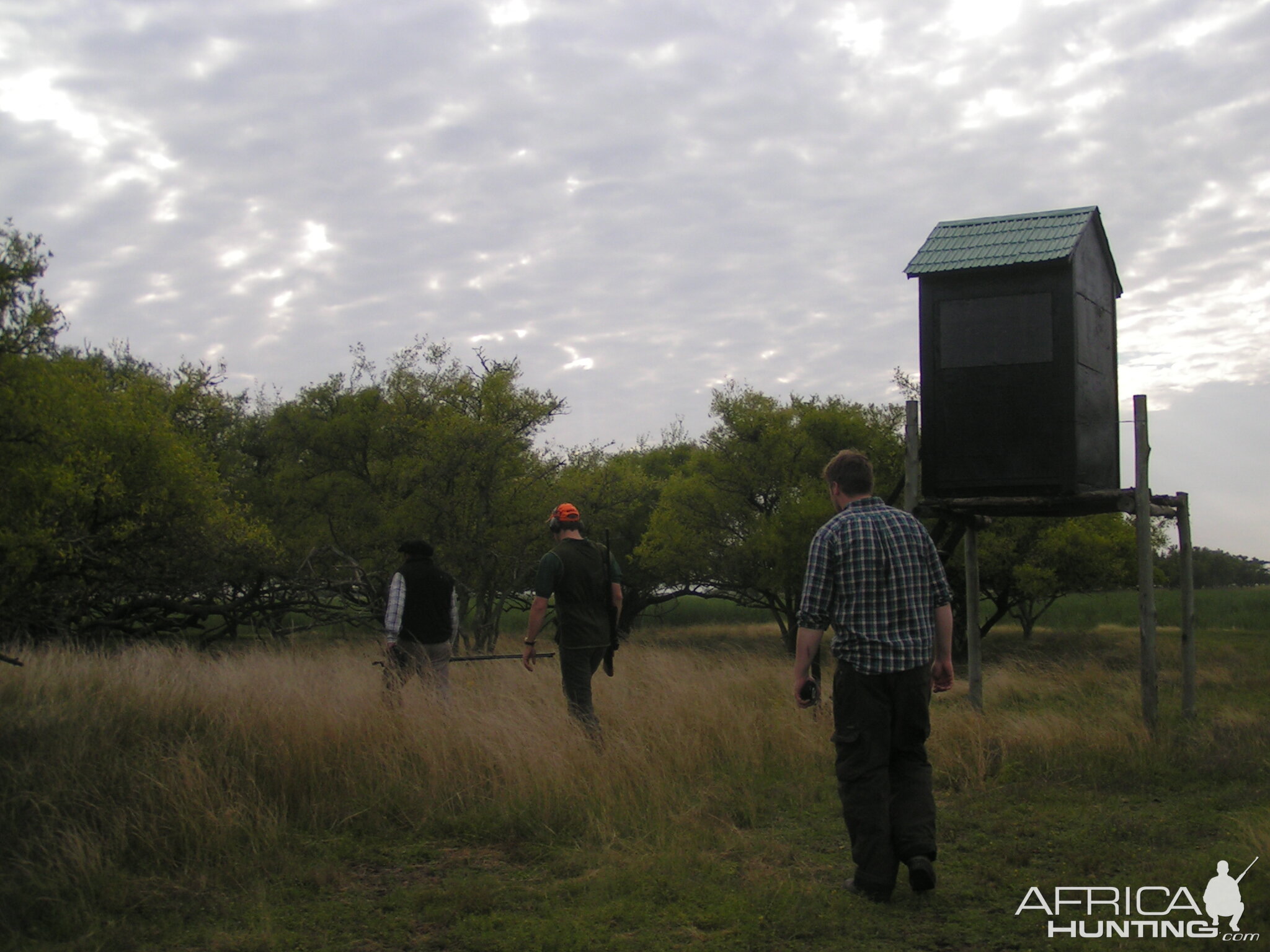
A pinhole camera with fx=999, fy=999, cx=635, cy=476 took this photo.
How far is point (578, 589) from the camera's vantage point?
732 centimetres

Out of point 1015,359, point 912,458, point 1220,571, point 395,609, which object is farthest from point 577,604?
point 1220,571

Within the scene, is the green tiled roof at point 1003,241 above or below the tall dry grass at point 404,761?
above

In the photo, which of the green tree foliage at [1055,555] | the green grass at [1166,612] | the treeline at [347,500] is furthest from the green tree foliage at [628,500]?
the green grass at [1166,612]

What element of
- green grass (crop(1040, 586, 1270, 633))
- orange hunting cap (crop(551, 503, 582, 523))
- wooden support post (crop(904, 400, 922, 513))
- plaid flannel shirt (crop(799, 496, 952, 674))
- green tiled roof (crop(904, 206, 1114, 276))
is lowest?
green grass (crop(1040, 586, 1270, 633))

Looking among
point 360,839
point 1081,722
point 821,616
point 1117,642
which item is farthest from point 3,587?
point 1117,642

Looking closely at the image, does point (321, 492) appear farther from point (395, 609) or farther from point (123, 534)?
point (395, 609)

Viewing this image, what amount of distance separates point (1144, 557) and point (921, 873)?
22.0 feet

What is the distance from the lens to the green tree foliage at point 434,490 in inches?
706

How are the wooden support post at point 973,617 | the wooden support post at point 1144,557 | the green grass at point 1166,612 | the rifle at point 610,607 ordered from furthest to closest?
the green grass at point 1166,612, the wooden support post at point 973,617, the wooden support post at point 1144,557, the rifle at point 610,607

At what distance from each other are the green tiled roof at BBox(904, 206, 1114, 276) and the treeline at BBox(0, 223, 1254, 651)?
95.4 inches

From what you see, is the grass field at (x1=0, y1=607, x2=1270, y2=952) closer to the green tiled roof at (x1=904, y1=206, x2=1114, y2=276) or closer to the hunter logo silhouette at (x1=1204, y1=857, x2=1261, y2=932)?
the hunter logo silhouette at (x1=1204, y1=857, x2=1261, y2=932)

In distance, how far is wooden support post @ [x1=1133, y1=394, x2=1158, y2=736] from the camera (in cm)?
920

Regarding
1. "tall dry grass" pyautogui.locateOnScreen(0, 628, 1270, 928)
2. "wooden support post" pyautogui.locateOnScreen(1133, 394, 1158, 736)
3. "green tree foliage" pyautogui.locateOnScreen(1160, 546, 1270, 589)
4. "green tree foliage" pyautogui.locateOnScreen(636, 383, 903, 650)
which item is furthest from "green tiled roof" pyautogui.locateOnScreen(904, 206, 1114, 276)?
"green tree foliage" pyautogui.locateOnScreen(1160, 546, 1270, 589)

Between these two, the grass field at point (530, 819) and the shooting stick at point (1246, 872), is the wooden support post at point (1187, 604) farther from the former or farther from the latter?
the shooting stick at point (1246, 872)
